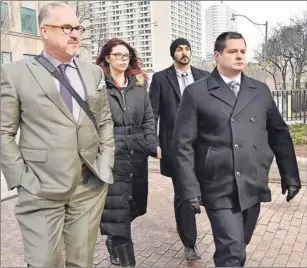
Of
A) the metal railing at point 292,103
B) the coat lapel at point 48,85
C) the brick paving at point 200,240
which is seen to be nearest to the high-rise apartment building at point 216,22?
the metal railing at point 292,103

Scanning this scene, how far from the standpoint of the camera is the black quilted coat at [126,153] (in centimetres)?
329

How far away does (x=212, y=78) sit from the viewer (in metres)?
2.81

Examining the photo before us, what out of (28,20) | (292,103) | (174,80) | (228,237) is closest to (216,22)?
(174,80)

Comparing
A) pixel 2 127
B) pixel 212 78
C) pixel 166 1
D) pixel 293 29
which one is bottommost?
pixel 2 127

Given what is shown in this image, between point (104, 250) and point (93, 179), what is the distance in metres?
1.72

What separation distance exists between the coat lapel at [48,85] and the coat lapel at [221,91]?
0.98 meters

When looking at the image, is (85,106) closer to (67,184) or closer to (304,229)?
(67,184)

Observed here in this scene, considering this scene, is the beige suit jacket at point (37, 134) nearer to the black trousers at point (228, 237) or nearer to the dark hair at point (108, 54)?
the black trousers at point (228, 237)

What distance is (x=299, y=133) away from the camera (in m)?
7.90

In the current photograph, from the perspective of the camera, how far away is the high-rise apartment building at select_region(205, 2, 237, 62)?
5935 mm

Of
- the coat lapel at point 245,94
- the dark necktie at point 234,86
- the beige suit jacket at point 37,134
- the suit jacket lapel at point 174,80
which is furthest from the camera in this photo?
the suit jacket lapel at point 174,80

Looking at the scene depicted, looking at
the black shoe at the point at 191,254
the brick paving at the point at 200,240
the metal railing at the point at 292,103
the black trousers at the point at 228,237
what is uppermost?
the metal railing at the point at 292,103

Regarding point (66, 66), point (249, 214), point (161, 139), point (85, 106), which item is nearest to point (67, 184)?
point (85, 106)

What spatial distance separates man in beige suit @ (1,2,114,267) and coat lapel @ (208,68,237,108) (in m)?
0.82
